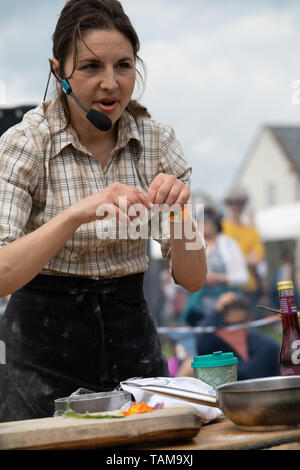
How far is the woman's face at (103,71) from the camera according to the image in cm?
147

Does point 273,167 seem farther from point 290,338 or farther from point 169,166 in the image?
point 290,338

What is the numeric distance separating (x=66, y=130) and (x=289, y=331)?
28.0 inches

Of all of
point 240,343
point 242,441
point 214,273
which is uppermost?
point 214,273

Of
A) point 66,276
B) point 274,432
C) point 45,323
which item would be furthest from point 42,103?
point 274,432

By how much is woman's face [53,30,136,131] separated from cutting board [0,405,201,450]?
766 millimetres

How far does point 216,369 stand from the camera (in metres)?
1.40

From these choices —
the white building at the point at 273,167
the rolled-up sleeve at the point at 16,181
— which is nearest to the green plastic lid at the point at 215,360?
the rolled-up sleeve at the point at 16,181

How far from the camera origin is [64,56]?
155cm

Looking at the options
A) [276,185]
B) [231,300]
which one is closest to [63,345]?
[231,300]

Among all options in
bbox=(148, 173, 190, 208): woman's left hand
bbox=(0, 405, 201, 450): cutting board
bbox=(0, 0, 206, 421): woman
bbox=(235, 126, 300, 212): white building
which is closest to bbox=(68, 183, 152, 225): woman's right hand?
bbox=(148, 173, 190, 208): woman's left hand

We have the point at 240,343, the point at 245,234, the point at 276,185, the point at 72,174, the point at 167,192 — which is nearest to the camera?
the point at 167,192

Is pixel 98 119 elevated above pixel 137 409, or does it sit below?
above

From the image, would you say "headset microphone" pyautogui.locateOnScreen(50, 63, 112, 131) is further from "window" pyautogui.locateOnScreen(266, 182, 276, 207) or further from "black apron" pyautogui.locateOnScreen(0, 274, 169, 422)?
"window" pyautogui.locateOnScreen(266, 182, 276, 207)
